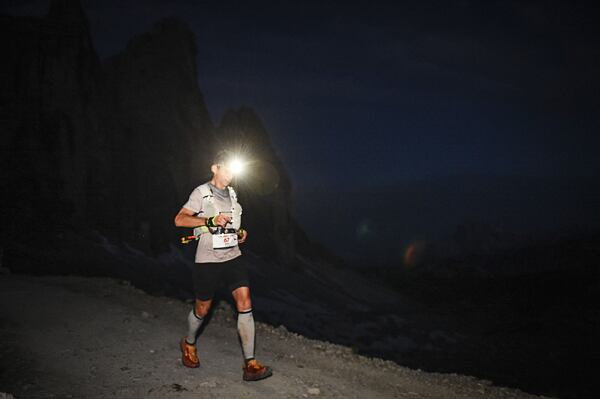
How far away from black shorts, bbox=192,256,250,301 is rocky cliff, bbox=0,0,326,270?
98.6 feet

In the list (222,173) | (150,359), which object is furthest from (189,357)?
(222,173)

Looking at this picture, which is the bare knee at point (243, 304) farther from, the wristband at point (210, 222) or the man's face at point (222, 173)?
the man's face at point (222, 173)

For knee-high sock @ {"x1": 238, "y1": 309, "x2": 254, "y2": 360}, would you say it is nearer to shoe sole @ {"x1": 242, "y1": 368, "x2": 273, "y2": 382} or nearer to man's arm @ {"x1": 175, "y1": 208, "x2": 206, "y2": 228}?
shoe sole @ {"x1": 242, "y1": 368, "x2": 273, "y2": 382}

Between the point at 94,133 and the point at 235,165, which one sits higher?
the point at 94,133

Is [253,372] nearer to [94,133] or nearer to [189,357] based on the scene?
[189,357]

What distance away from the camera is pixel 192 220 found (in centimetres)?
621

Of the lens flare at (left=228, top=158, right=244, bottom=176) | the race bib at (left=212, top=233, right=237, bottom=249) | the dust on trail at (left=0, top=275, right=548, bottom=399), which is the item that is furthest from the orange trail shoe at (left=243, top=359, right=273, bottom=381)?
the lens flare at (left=228, top=158, right=244, bottom=176)

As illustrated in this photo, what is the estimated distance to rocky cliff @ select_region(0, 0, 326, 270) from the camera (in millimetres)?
41438

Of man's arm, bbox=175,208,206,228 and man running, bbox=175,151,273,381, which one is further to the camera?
man running, bbox=175,151,273,381

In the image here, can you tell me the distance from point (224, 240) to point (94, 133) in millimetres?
48856

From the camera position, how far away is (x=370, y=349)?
172 ft

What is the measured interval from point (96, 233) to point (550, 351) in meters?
65.8

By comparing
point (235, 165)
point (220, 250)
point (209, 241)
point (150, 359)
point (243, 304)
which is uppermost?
point (235, 165)

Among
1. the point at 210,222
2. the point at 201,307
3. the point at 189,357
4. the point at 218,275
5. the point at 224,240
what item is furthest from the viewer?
the point at 189,357
